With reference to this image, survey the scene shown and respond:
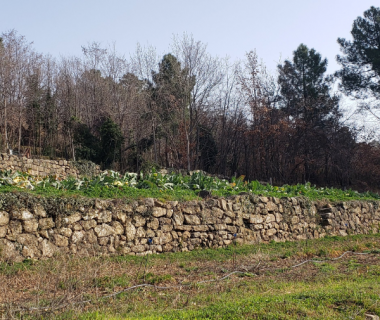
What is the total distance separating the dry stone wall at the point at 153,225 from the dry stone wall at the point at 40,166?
7.72 meters

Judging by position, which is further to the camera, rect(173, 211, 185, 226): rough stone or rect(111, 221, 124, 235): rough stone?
rect(173, 211, 185, 226): rough stone

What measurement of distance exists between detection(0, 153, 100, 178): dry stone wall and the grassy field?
378 inches

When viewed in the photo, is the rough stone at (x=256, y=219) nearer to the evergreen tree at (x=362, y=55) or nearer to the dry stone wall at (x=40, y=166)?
the dry stone wall at (x=40, y=166)

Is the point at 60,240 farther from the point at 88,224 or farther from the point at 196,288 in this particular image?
the point at 196,288

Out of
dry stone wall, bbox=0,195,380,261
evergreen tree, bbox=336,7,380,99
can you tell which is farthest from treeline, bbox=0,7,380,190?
dry stone wall, bbox=0,195,380,261

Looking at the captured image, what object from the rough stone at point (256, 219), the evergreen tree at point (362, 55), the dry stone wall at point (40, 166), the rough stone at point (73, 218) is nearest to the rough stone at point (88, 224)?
the rough stone at point (73, 218)

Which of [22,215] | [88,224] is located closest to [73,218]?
[88,224]

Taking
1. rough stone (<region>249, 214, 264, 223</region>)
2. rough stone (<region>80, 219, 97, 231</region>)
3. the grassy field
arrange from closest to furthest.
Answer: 1. the grassy field
2. rough stone (<region>80, 219, 97, 231</region>)
3. rough stone (<region>249, 214, 264, 223</region>)

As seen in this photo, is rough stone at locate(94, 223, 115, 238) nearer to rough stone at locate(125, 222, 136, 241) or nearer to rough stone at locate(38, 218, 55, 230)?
rough stone at locate(125, 222, 136, 241)

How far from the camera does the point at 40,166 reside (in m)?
17.1

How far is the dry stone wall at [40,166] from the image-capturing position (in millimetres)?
16250

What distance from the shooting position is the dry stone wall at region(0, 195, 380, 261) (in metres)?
7.57

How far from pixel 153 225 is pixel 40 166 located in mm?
9685

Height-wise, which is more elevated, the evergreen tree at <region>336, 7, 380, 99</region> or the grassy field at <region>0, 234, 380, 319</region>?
the evergreen tree at <region>336, 7, 380, 99</region>
